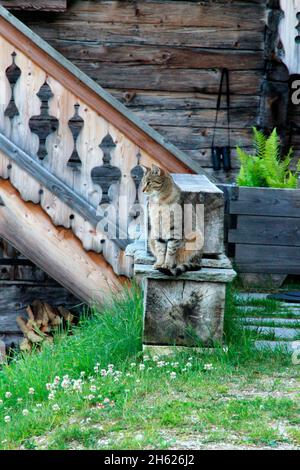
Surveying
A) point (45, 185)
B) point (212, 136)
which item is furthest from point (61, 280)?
point (212, 136)

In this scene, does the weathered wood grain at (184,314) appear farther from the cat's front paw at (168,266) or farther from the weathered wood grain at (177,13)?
the weathered wood grain at (177,13)

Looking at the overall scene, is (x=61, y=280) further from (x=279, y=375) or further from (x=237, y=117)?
(x=237, y=117)

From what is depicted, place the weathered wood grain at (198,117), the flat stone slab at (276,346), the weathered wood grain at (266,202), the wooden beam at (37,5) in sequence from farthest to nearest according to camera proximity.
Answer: the weathered wood grain at (198,117), the wooden beam at (37,5), the weathered wood grain at (266,202), the flat stone slab at (276,346)

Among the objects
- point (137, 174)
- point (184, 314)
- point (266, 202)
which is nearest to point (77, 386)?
point (184, 314)

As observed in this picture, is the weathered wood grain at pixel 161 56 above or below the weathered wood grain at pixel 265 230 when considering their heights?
above

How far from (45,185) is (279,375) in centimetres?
286

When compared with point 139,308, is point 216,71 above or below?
above

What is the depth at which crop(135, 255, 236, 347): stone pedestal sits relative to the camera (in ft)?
21.6

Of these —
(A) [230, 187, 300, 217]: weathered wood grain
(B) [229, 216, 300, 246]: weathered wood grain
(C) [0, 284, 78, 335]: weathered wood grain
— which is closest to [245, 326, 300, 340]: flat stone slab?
(B) [229, 216, 300, 246]: weathered wood grain

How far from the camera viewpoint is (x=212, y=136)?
1102 cm

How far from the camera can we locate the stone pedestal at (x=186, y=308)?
6.59 metres

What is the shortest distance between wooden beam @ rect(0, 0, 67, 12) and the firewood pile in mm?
3123

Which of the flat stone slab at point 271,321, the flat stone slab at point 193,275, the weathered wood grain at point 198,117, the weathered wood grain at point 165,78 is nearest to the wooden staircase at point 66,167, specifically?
the flat stone slab at point 271,321

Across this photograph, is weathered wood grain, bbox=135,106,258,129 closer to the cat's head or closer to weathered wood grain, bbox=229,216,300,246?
weathered wood grain, bbox=229,216,300,246
